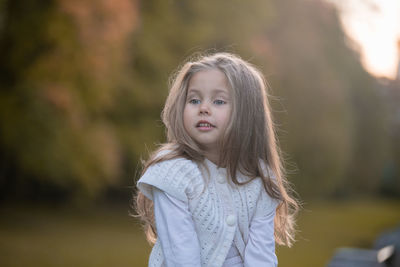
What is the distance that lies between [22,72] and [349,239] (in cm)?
1002

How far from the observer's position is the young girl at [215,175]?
212 cm

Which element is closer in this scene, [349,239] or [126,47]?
[126,47]

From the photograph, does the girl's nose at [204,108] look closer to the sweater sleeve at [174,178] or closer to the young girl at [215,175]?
the young girl at [215,175]

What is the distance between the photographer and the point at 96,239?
38.7 feet

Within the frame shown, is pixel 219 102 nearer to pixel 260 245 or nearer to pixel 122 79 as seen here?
pixel 260 245

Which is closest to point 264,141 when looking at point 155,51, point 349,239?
point 155,51

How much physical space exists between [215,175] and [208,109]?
0.92 ft

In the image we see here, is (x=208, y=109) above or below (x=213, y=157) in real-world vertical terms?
above

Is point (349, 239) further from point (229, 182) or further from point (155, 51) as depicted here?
point (229, 182)

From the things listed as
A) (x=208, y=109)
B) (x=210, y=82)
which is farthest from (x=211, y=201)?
(x=210, y=82)

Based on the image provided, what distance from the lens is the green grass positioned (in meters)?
9.73

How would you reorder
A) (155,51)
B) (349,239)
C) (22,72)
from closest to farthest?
(22,72) → (155,51) → (349,239)

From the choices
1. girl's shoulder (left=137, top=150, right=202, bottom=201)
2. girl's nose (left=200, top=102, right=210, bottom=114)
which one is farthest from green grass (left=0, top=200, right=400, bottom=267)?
girl's nose (left=200, top=102, right=210, bottom=114)

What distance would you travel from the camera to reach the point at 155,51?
13.8 meters
